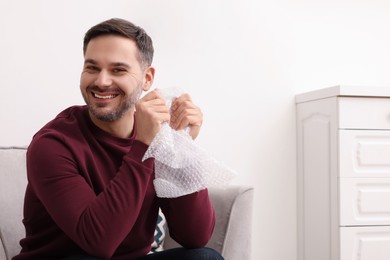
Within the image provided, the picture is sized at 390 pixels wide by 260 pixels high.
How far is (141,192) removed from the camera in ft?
3.88

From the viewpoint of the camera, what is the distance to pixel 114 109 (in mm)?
1336

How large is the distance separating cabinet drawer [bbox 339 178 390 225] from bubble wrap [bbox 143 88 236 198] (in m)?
0.79

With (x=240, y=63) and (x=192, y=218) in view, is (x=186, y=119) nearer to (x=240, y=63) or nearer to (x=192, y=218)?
(x=192, y=218)

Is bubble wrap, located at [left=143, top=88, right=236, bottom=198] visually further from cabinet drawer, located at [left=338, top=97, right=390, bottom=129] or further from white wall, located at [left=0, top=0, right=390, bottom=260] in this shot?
white wall, located at [left=0, top=0, right=390, bottom=260]

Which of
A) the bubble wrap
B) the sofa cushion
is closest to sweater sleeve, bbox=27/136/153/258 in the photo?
the bubble wrap

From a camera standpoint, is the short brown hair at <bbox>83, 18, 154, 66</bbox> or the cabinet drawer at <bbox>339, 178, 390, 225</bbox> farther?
the cabinet drawer at <bbox>339, 178, 390, 225</bbox>

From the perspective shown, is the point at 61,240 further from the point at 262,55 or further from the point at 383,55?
the point at 383,55

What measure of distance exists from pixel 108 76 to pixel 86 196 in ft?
1.02

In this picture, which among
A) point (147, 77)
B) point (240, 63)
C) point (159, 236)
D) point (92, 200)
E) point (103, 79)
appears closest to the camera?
point (92, 200)

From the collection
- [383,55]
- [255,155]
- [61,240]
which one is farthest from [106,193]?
[383,55]

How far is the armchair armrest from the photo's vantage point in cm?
158

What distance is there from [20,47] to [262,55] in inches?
39.4

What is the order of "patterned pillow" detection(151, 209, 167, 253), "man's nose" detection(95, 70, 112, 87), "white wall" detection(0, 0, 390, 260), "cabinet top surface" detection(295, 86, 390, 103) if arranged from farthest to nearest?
"white wall" detection(0, 0, 390, 260)
"cabinet top surface" detection(295, 86, 390, 103)
"patterned pillow" detection(151, 209, 167, 253)
"man's nose" detection(95, 70, 112, 87)

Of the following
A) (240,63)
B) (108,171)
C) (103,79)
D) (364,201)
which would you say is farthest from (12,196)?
(364,201)
